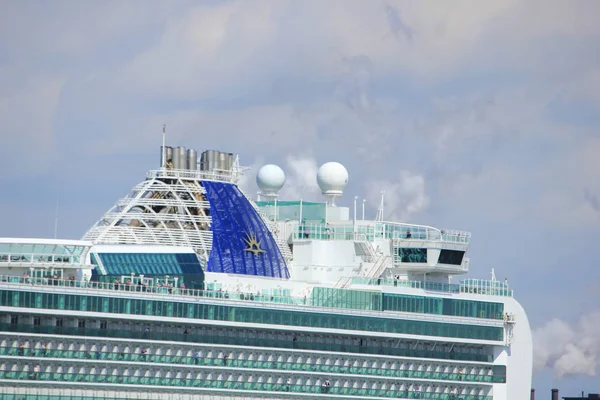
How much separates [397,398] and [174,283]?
18.8 m

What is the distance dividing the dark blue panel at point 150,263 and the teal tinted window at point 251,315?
263 cm

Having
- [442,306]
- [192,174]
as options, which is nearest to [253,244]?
[192,174]

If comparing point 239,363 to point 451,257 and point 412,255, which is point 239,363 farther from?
point 451,257

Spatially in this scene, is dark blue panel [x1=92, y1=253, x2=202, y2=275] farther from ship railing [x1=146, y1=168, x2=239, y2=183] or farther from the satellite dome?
the satellite dome

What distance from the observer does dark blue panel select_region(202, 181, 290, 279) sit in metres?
122

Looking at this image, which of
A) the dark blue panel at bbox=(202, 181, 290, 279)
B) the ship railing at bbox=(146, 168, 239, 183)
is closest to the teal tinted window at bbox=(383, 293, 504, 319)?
the dark blue panel at bbox=(202, 181, 290, 279)

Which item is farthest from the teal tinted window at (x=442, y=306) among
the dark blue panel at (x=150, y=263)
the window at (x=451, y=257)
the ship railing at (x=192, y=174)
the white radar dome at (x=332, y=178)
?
the dark blue panel at (x=150, y=263)

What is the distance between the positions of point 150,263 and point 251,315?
7.24 m

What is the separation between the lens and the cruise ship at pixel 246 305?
110188 mm

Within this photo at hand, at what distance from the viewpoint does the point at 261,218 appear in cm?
12644

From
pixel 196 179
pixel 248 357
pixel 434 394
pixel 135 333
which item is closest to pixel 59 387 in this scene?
pixel 135 333

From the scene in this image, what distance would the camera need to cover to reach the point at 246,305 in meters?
117

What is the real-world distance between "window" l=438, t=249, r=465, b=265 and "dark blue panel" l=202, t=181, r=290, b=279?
11.2 meters

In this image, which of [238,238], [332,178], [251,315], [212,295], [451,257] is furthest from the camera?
[332,178]
